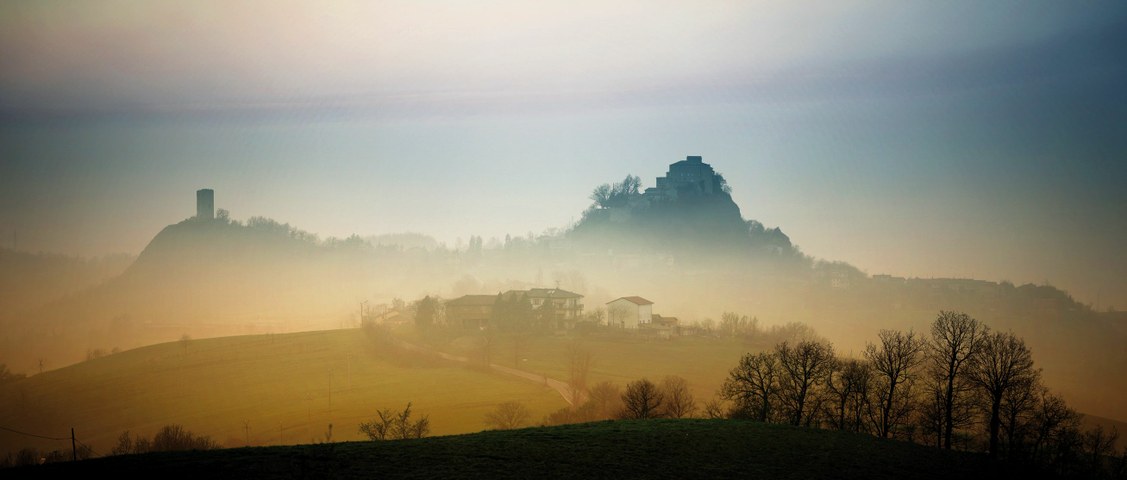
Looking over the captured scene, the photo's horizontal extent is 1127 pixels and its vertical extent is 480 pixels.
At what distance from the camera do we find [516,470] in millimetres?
26047

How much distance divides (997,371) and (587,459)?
27.5 meters

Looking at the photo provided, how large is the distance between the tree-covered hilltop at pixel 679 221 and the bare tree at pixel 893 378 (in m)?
118

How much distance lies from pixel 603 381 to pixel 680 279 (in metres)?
78.8

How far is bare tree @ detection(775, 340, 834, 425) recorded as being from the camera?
4242 centimetres

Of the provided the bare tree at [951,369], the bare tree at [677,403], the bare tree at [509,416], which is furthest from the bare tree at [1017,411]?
the bare tree at [509,416]

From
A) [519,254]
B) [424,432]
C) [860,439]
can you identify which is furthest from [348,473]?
[519,254]

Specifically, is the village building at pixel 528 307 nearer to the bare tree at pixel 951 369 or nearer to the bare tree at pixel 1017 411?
the bare tree at pixel 951 369

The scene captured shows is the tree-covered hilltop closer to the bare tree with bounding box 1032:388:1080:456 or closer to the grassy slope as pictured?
the grassy slope

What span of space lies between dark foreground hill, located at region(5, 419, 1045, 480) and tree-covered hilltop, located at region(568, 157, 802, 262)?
129 metres

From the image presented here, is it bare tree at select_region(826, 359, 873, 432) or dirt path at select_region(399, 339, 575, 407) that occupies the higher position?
bare tree at select_region(826, 359, 873, 432)

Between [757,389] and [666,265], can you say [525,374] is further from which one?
[666,265]

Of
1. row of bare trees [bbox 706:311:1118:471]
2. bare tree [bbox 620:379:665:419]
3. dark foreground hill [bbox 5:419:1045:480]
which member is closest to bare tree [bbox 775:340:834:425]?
row of bare trees [bbox 706:311:1118:471]

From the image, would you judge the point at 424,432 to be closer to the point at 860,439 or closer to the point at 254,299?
the point at 860,439

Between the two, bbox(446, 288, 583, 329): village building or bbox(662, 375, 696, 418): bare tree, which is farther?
bbox(446, 288, 583, 329): village building
